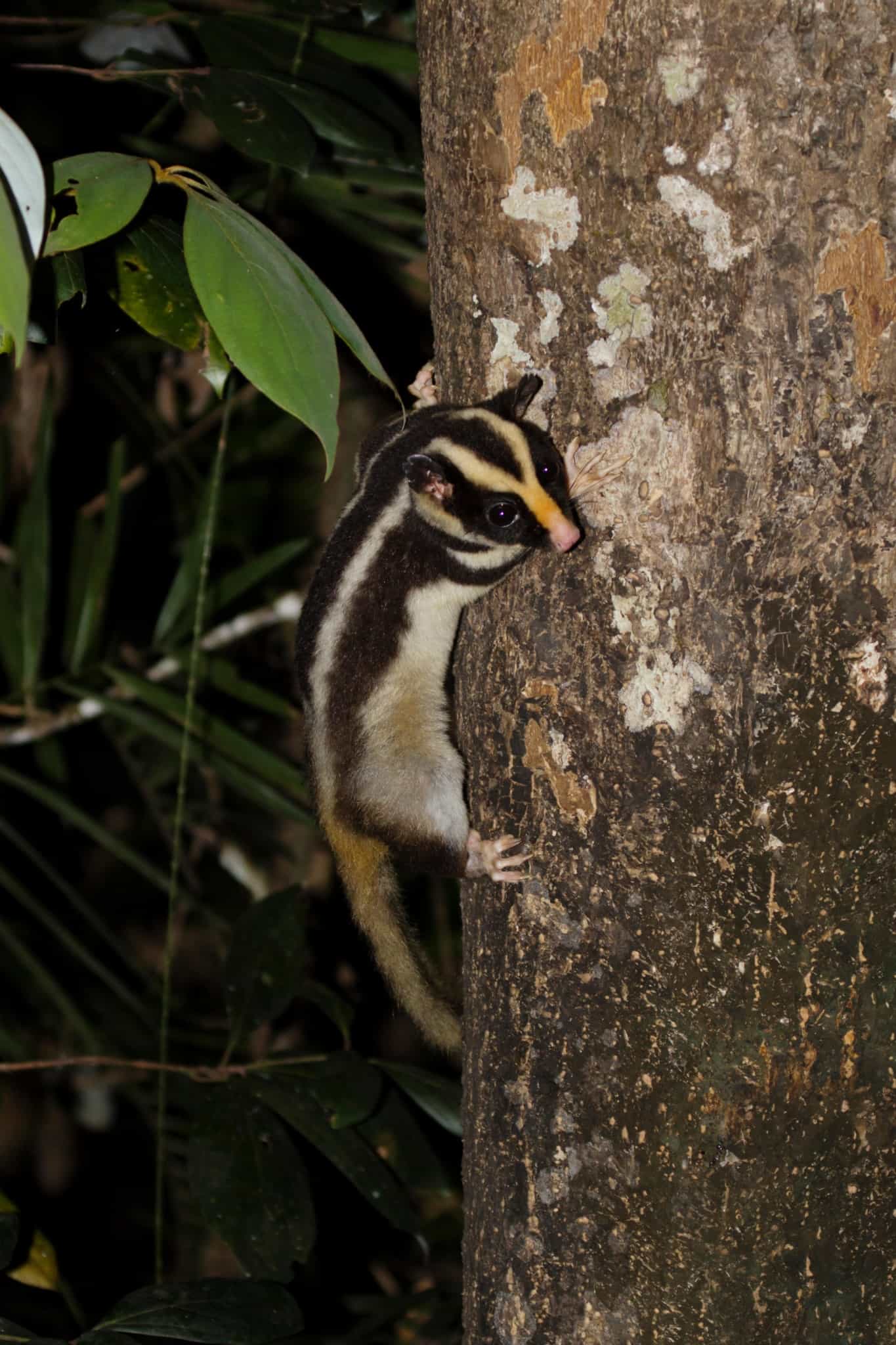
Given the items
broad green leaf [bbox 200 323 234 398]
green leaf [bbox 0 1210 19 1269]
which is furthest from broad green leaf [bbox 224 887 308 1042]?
broad green leaf [bbox 200 323 234 398]

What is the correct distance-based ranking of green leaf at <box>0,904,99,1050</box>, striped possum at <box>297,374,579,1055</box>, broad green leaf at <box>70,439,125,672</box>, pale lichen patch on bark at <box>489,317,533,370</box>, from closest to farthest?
1. pale lichen patch on bark at <box>489,317,533,370</box>
2. striped possum at <box>297,374,579,1055</box>
3. broad green leaf at <box>70,439,125,672</box>
4. green leaf at <box>0,904,99,1050</box>

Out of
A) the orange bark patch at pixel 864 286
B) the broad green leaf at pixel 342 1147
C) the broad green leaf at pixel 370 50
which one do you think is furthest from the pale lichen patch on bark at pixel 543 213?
the broad green leaf at pixel 342 1147

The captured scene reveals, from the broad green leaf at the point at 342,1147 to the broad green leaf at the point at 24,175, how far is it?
1.60m

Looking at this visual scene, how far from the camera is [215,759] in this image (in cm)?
295

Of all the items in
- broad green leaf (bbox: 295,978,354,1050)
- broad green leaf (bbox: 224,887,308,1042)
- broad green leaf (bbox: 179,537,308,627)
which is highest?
broad green leaf (bbox: 179,537,308,627)

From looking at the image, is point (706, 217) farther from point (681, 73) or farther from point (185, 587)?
point (185, 587)

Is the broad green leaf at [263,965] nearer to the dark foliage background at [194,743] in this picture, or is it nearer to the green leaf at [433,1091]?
the dark foliage background at [194,743]

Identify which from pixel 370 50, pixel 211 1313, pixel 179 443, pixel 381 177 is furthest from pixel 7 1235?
pixel 179 443

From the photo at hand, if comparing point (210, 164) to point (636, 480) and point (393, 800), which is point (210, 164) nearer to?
point (393, 800)

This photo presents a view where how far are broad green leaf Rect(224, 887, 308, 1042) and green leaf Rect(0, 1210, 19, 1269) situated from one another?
0.69 metres

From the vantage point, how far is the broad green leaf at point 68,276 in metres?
1.46

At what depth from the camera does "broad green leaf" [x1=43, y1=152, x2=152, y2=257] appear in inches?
46.8

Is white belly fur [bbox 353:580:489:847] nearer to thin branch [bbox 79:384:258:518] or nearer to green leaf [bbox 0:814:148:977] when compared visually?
green leaf [bbox 0:814:148:977]

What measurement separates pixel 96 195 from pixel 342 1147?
1.62 metres
